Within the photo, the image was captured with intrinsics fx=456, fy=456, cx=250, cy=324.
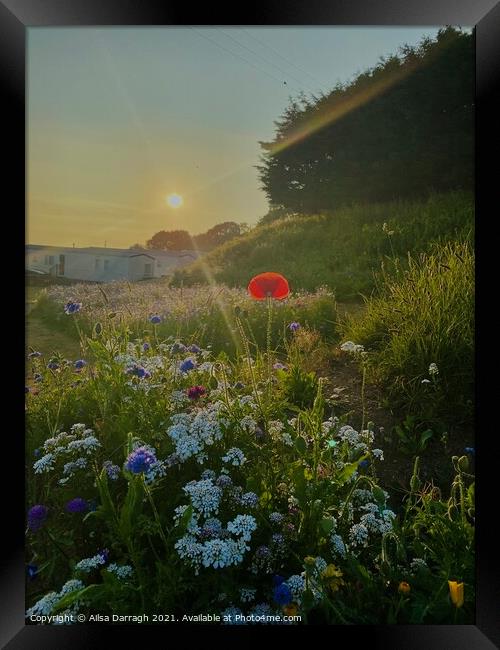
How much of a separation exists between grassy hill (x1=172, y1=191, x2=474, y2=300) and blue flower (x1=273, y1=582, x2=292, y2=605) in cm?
99

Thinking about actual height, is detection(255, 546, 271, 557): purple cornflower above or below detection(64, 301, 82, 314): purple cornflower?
below

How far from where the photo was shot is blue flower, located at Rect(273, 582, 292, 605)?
128 cm

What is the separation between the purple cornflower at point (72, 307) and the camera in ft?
5.34

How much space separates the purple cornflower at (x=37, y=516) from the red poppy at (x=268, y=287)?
1.00 m

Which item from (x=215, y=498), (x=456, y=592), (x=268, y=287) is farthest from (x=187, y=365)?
(x=456, y=592)

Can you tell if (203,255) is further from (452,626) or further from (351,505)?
(452,626)

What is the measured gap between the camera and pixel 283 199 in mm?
1747

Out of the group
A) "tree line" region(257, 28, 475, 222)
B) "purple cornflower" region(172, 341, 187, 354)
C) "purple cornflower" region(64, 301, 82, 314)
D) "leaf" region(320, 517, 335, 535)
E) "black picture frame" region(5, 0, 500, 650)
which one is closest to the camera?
"leaf" region(320, 517, 335, 535)

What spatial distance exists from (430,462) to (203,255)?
111cm

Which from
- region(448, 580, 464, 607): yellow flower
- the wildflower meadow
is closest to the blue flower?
the wildflower meadow

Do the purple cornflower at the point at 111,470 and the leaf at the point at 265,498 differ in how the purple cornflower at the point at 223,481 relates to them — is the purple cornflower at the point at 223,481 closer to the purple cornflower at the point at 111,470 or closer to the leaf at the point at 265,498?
the leaf at the point at 265,498

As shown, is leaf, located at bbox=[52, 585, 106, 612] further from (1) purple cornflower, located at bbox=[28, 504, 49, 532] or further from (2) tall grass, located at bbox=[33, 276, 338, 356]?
(2) tall grass, located at bbox=[33, 276, 338, 356]

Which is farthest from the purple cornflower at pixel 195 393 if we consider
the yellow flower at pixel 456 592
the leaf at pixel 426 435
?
the yellow flower at pixel 456 592
